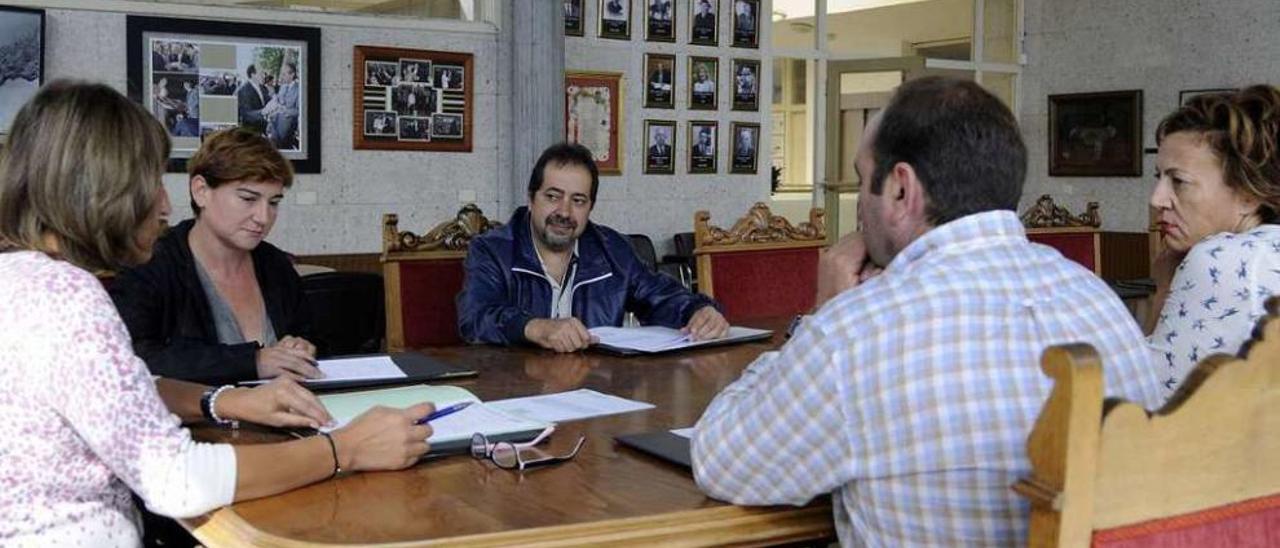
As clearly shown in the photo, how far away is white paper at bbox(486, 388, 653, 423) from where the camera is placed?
2266mm

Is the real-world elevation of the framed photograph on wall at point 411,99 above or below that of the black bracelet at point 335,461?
above

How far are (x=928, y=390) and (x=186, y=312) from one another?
204 centimetres

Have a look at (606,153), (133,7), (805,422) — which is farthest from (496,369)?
(606,153)

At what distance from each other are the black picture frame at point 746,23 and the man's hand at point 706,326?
6.60 m

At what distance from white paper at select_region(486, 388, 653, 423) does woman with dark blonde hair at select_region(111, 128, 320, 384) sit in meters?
0.70

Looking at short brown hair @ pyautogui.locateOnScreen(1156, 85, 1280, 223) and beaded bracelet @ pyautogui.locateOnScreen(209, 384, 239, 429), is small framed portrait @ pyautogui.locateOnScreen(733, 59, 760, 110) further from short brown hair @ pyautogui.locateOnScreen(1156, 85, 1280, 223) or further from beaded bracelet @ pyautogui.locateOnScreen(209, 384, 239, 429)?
beaded bracelet @ pyautogui.locateOnScreen(209, 384, 239, 429)

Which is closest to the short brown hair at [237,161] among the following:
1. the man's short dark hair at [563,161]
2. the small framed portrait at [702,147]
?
the man's short dark hair at [563,161]

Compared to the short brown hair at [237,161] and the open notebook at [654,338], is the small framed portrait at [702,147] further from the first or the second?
the short brown hair at [237,161]

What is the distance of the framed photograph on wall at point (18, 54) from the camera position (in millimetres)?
6723

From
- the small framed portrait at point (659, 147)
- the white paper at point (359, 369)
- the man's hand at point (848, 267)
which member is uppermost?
the small framed portrait at point (659, 147)

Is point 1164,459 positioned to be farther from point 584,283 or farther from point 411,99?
point 411,99

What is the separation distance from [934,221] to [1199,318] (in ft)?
2.47

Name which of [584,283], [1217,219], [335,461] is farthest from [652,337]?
[335,461]

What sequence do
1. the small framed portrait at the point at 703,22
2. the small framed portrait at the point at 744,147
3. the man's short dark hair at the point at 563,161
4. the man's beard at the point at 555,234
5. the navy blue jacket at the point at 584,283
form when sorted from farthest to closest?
the small framed portrait at the point at 744,147, the small framed portrait at the point at 703,22, the man's short dark hair at the point at 563,161, the man's beard at the point at 555,234, the navy blue jacket at the point at 584,283
